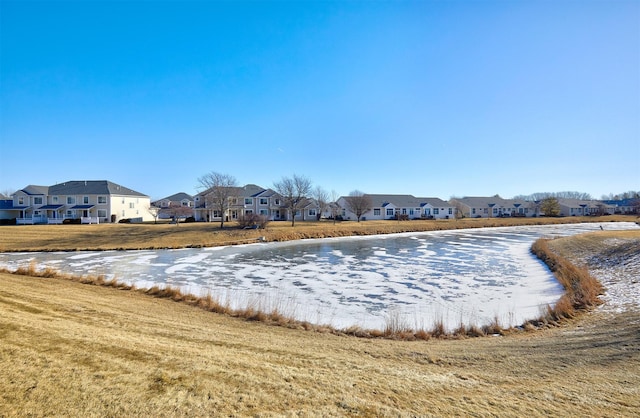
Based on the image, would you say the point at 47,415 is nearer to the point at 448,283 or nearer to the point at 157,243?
the point at 448,283

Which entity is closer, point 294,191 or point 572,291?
point 572,291

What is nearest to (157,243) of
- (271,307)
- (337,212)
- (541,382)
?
(271,307)

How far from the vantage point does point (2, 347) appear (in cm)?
535

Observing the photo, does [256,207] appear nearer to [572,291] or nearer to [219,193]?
[219,193]

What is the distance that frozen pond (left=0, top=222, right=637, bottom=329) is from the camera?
11.3 metres

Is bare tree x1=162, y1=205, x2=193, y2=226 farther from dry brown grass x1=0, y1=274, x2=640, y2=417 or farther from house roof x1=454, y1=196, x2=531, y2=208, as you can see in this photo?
house roof x1=454, y1=196, x2=531, y2=208

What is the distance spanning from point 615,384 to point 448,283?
1093 centimetres

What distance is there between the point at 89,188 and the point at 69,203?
3.47 meters

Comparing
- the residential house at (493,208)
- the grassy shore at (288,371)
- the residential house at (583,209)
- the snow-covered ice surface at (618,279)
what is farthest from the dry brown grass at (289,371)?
the residential house at (583,209)

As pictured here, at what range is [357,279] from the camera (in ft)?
56.1

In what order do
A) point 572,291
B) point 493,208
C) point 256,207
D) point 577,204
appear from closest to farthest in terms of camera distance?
point 572,291
point 256,207
point 493,208
point 577,204

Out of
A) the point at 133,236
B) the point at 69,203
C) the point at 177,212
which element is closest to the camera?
the point at 133,236

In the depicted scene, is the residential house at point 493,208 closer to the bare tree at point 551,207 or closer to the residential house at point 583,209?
the bare tree at point 551,207

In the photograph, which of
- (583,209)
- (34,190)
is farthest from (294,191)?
(583,209)
